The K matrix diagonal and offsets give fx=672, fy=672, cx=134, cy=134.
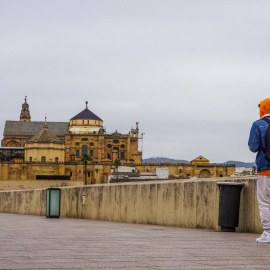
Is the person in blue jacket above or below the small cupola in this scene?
below

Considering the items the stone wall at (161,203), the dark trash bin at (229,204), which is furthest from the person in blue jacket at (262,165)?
the dark trash bin at (229,204)

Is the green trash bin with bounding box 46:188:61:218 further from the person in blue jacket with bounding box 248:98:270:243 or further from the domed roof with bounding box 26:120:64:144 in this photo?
the domed roof with bounding box 26:120:64:144

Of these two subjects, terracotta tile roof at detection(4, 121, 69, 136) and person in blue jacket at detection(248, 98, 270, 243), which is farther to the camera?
terracotta tile roof at detection(4, 121, 69, 136)

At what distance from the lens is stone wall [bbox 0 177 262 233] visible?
11.0m

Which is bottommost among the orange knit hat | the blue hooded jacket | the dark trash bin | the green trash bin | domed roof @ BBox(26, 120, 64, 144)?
the green trash bin

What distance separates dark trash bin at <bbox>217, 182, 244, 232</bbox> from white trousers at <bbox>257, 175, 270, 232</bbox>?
2.05 m

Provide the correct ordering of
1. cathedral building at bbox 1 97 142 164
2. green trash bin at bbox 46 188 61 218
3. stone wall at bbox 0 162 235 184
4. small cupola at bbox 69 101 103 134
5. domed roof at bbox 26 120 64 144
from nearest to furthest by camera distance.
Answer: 1. green trash bin at bbox 46 188 61 218
2. stone wall at bbox 0 162 235 184
3. domed roof at bbox 26 120 64 144
4. cathedral building at bbox 1 97 142 164
5. small cupola at bbox 69 101 103 134

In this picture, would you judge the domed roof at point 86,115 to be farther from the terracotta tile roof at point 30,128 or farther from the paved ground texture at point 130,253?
the paved ground texture at point 130,253

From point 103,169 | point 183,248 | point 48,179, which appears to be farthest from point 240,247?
point 103,169

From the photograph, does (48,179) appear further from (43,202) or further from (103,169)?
(43,202)

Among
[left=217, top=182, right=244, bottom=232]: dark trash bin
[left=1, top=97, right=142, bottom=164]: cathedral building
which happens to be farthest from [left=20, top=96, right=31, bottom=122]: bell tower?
[left=217, top=182, right=244, bottom=232]: dark trash bin

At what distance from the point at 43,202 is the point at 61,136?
430ft

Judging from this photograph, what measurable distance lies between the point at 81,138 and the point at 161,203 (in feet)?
440

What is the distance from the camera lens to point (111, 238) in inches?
345
